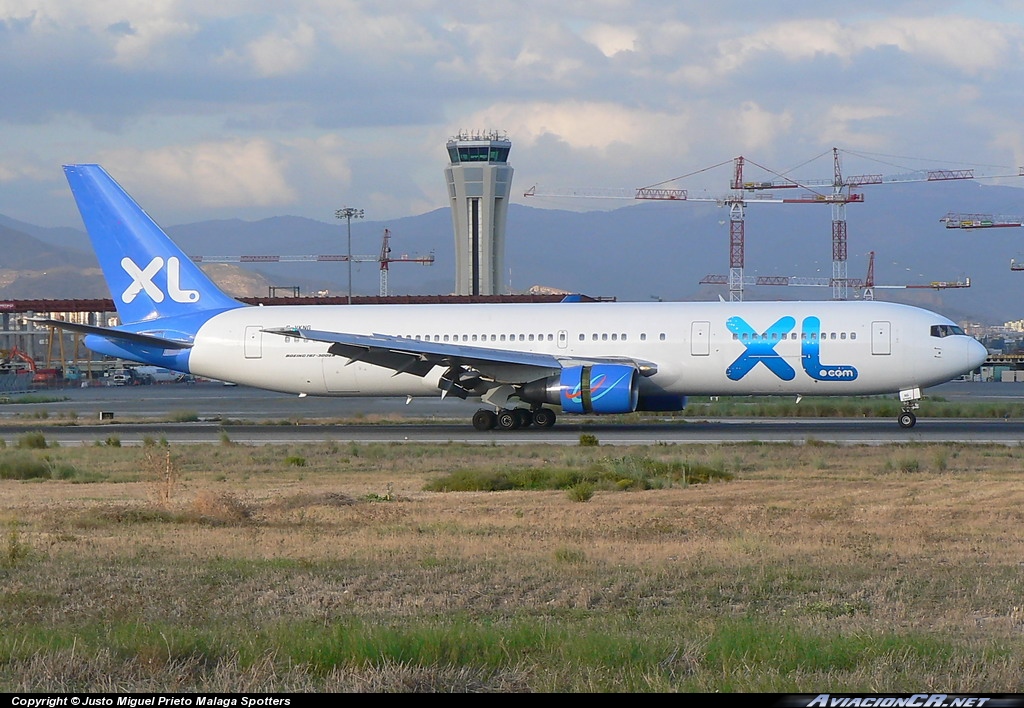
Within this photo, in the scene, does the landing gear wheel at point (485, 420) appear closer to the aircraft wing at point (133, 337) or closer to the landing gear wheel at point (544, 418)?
the landing gear wheel at point (544, 418)

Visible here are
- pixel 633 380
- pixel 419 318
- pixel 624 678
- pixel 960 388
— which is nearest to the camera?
pixel 624 678

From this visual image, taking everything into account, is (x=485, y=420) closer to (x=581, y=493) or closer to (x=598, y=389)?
(x=598, y=389)

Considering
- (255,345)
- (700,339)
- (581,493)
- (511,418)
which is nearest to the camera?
(581,493)

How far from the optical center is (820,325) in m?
32.2

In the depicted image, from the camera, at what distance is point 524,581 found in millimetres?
11391

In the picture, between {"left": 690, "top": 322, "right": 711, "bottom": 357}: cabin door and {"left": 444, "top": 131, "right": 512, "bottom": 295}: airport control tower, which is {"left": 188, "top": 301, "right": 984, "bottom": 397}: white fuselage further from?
{"left": 444, "top": 131, "right": 512, "bottom": 295}: airport control tower

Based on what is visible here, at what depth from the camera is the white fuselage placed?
31984mm

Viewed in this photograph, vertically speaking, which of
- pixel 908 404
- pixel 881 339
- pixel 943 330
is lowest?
pixel 908 404

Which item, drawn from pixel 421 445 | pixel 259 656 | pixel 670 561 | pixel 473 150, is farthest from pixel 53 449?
pixel 473 150

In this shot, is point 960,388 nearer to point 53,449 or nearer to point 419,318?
point 419,318

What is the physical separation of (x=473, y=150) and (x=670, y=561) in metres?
119

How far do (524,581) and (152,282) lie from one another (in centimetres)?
2819

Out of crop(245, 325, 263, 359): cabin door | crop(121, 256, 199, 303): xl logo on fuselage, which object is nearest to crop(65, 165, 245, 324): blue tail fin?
crop(121, 256, 199, 303): xl logo on fuselage

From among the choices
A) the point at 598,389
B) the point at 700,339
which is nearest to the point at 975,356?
the point at 700,339
